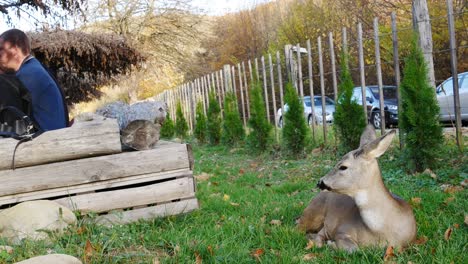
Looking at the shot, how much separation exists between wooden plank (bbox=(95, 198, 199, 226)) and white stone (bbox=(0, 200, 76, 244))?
40 centimetres

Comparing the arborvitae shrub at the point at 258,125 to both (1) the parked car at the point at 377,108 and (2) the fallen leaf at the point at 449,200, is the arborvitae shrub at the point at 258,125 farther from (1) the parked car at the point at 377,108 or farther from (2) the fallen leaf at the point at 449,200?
(2) the fallen leaf at the point at 449,200

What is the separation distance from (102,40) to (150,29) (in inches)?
864

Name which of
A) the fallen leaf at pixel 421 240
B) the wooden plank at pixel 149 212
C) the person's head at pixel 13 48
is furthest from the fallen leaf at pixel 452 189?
the person's head at pixel 13 48

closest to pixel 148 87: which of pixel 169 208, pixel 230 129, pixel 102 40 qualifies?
pixel 230 129

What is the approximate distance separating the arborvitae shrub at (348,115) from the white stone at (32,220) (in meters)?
5.87

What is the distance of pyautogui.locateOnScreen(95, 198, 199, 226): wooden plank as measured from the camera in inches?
195

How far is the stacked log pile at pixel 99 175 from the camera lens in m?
→ 4.85

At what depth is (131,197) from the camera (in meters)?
5.11

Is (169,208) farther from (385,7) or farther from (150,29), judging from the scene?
(150,29)

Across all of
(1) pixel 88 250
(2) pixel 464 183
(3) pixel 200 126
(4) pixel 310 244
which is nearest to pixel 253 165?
(2) pixel 464 183

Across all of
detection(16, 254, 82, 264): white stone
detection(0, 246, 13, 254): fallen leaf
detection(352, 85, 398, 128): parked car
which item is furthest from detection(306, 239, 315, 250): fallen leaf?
detection(352, 85, 398, 128): parked car

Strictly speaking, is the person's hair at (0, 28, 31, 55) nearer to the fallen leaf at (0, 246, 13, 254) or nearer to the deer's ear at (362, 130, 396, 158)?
the fallen leaf at (0, 246, 13, 254)

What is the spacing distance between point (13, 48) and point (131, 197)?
7.25 ft

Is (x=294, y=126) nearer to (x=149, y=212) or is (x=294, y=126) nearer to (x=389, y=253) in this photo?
(x=149, y=212)
